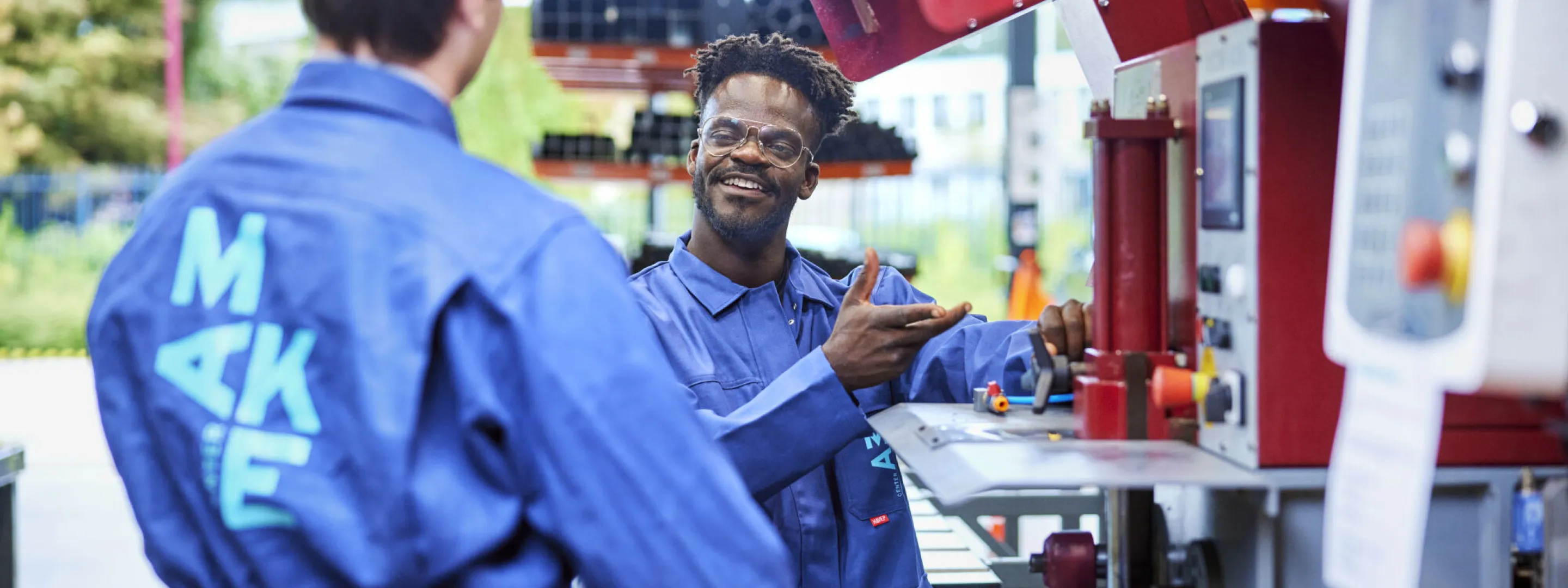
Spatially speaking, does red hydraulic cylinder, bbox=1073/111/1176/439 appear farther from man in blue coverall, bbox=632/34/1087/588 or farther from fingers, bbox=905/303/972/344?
man in blue coverall, bbox=632/34/1087/588

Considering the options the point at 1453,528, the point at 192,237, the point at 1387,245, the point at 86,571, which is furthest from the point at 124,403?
the point at 86,571

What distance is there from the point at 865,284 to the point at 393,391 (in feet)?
2.76

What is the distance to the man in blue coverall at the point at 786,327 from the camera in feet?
6.38

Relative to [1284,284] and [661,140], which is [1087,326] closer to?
[1284,284]

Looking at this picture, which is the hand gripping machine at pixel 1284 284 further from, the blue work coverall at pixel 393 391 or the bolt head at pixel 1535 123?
the blue work coverall at pixel 393 391

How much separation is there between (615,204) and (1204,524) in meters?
10.4

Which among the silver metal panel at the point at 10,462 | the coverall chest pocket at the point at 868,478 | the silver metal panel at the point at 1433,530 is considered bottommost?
the silver metal panel at the point at 10,462

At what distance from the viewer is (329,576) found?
1.09m

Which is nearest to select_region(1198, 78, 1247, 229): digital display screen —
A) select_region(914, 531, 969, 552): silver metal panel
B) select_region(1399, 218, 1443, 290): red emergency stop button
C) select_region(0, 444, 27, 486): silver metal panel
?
select_region(1399, 218, 1443, 290): red emergency stop button

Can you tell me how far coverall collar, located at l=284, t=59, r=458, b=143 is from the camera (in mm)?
1164

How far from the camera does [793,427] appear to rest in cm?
176

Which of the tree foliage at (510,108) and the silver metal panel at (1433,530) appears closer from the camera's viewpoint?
the silver metal panel at (1433,530)

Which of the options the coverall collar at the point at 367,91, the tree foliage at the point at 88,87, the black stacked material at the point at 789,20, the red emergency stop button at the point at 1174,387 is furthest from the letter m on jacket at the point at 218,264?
the tree foliage at the point at 88,87

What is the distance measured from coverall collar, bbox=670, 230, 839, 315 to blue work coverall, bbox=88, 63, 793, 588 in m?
0.91
